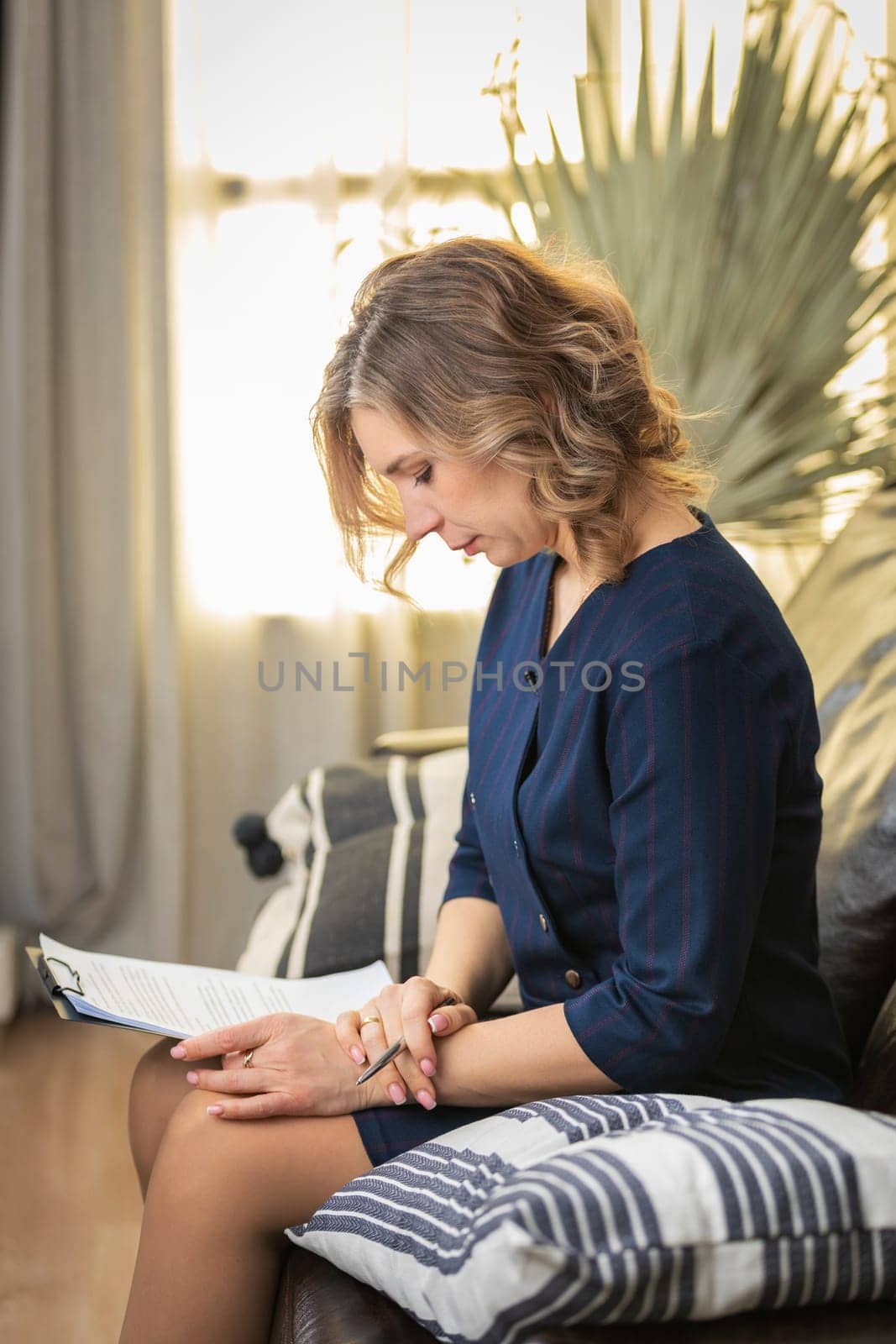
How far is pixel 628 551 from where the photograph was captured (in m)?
0.98

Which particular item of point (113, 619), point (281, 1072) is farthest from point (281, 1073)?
point (113, 619)

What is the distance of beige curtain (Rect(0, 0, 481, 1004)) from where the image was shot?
232cm

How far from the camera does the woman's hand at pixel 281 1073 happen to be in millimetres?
930

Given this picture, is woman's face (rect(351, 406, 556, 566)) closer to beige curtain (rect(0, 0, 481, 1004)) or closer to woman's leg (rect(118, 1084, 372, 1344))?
woman's leg (rect(118, 1084, 372, 1344))

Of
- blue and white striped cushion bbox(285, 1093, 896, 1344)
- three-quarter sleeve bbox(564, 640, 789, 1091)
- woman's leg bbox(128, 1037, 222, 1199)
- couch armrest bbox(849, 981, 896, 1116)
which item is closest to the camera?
blue and white striped cushion bbox(285, 1093, 896, 1344)

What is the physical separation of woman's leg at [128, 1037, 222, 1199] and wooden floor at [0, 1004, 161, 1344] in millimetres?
428

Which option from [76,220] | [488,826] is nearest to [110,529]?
[76,220]

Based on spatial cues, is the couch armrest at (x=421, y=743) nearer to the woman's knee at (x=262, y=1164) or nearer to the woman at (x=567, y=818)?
the woman at (x=567, y=818)

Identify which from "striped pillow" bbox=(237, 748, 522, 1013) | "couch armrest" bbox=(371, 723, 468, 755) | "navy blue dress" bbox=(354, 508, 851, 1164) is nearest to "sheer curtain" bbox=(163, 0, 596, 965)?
"couch armrest" bbox=(371, 723, 468, 755)

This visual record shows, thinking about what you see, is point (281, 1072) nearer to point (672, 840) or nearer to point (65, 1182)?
point (672, 840)

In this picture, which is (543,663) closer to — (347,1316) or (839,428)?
(347,1316)

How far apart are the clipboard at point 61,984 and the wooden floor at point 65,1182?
25.7 inches

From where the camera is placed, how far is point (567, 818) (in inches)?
38.2

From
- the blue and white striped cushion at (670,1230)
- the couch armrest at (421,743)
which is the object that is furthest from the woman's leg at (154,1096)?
the couch armrest at (421,743)
